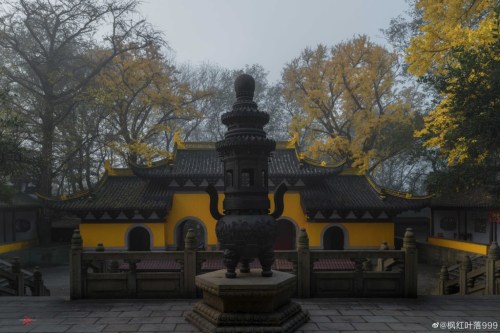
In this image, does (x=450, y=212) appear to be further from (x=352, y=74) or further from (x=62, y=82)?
(x=62, y=82)

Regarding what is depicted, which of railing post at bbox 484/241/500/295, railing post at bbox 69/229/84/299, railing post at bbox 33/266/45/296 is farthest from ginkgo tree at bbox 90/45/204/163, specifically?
railing post at bbox 484/241/500/295

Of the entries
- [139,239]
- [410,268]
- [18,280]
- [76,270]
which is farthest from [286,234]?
[76,270]

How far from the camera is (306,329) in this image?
6.11m

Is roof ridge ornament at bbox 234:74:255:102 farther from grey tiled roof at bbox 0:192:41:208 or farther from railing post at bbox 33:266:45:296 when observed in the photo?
grey tiled roof at bbox 0:192:41:208

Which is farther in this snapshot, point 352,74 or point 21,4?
point 352,74

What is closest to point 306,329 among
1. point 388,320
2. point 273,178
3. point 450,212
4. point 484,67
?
point 388,320

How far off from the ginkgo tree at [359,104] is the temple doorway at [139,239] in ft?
41.3

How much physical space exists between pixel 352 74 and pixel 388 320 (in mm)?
20655

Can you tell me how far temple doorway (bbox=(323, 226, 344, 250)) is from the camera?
17672 mm

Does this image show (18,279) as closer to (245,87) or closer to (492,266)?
(245,87)

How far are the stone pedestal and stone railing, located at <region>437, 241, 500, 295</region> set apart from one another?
6.48 metres

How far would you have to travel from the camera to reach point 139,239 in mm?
17844

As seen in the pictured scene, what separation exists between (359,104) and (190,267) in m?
20.1

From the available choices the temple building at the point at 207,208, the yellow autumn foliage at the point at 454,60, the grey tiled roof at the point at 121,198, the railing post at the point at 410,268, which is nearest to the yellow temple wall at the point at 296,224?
the temple building at the point at 207,208
